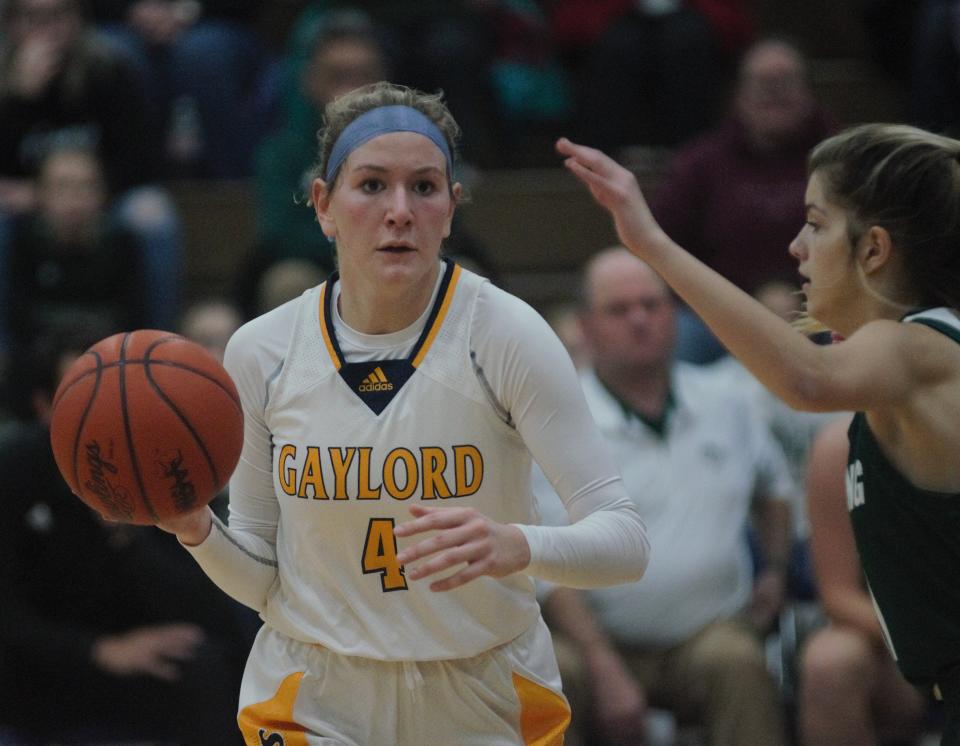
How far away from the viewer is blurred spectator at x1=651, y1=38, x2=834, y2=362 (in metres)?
6.92

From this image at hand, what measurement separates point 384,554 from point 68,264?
3.88 meters

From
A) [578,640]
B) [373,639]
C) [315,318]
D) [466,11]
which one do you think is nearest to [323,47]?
[466,11]

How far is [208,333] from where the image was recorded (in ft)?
20.0

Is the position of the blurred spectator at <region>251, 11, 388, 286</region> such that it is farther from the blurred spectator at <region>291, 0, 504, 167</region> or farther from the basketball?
the basketball

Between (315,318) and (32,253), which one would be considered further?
(32,253)

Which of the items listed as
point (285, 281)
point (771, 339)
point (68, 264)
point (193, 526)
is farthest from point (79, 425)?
point (68, 264)

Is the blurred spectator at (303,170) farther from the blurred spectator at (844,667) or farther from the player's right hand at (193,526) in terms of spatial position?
the player's right hand at (193,526)

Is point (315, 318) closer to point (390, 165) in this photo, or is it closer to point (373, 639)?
point (390, 165)

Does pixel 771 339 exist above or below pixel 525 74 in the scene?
below

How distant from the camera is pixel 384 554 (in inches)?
129

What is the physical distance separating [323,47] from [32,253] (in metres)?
1.50

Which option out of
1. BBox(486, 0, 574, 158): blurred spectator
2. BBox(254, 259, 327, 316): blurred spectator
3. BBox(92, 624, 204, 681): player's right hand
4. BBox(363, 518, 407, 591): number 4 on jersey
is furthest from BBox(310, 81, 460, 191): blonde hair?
BBox(486, 0, 574, 158): blurred spectator

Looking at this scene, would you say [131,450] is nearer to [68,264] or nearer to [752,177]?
[68,264]

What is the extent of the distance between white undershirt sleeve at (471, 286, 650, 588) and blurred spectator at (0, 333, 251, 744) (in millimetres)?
2541
